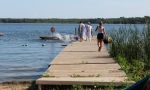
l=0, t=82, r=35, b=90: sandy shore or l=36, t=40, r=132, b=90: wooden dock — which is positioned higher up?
l=36, t=40, r=132, b=90: wooden dock

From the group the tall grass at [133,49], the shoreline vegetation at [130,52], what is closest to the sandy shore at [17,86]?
the shoreline vegetation at [130,52]

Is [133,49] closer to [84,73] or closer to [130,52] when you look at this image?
[130,52]

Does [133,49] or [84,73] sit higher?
[133,49]

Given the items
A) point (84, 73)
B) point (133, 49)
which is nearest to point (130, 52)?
point (133, 49)

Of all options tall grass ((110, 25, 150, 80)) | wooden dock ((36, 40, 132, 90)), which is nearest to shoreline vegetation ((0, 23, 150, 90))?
tall grass ((110, 25, 150, 80))

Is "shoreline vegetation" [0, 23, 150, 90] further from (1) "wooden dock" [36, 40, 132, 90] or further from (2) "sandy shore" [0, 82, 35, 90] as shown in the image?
(1) "wooden dock" [36, 40, 132, 90]

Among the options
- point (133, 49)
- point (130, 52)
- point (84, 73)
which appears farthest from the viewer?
point (130, 52)

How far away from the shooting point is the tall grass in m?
14.0

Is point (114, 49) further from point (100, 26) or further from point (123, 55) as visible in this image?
point (100, 26)

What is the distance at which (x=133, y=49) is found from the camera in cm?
1591

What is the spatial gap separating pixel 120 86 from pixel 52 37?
3836 centimetres

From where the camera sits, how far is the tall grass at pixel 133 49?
1401 cm

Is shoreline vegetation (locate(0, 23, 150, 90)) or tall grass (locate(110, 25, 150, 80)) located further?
tall grass (locate(110, 25, 150, 80))

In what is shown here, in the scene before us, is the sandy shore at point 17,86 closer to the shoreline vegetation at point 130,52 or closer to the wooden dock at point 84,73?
the shoreline vegetation at point 130,52
